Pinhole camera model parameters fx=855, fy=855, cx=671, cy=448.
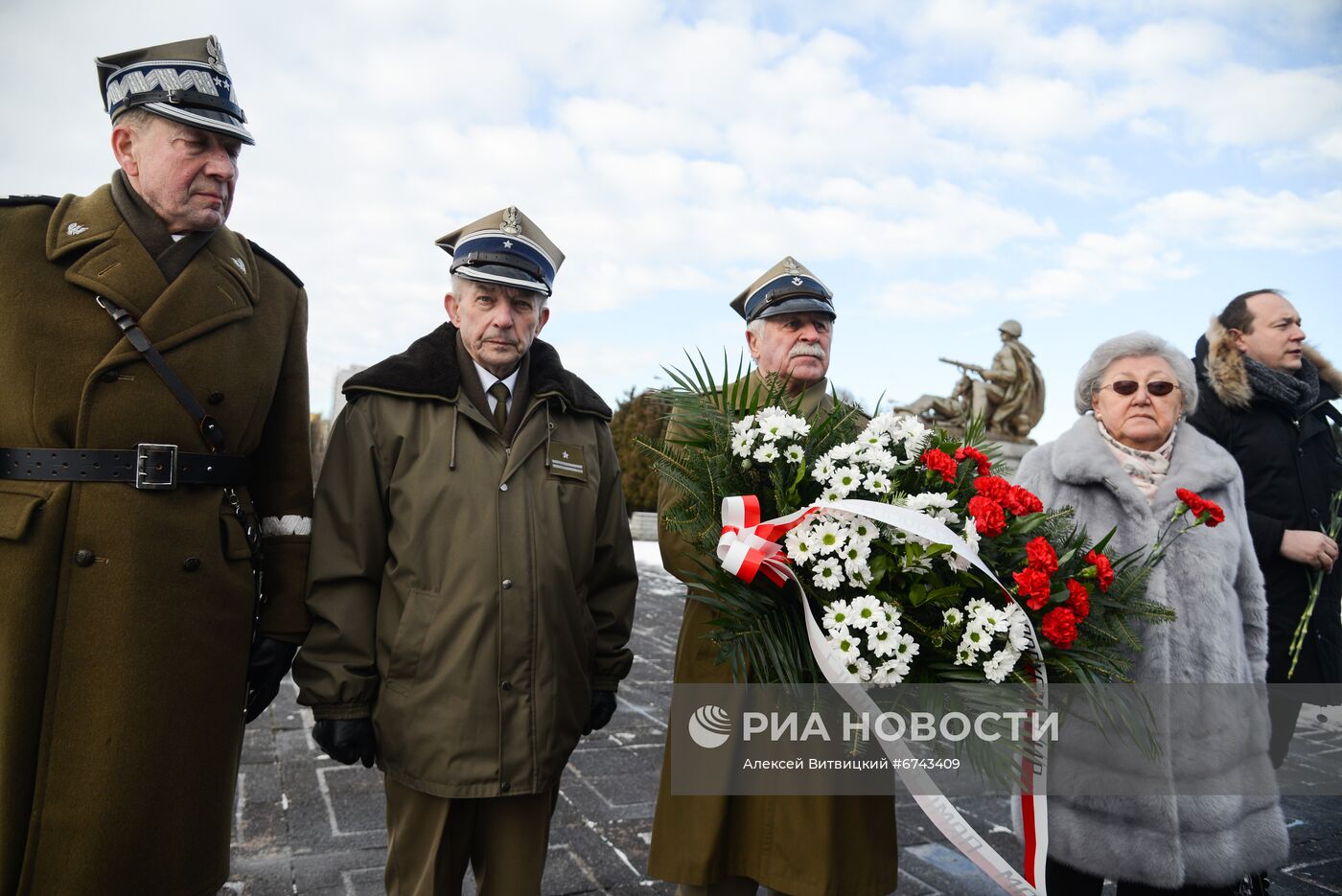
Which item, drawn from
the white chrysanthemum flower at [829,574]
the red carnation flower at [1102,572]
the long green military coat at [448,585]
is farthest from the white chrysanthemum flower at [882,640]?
the long green military coat at [448,585]

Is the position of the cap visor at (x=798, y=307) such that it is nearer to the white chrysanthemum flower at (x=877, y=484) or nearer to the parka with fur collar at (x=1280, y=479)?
the white chrysanthemum flower at (x=877, y=484)

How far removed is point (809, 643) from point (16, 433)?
1.83 meters

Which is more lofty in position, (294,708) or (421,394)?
(421,394)

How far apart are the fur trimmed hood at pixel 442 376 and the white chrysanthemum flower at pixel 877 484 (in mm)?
923

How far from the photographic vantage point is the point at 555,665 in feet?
7.42

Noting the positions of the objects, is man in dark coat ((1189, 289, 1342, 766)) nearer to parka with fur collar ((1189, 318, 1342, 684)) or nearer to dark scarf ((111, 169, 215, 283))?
parka with fur collar ((1189, 318, 1342, 684))

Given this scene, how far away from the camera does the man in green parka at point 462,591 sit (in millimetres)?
2154

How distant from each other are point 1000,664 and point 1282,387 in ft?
8.26

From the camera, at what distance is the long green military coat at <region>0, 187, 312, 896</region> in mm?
1798

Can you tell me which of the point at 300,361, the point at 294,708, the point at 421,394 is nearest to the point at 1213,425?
the point at 421,394

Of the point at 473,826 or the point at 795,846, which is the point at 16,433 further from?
the point at 795,846

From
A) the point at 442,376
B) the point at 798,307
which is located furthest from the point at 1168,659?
the point at 442,376

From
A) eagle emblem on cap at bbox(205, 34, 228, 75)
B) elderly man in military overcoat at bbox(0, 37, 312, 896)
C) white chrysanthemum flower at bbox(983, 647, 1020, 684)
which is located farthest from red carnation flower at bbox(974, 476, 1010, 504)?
eagle emblem on cap at bbox(205, 34, 228, 75)

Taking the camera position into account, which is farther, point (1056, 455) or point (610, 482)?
point (1056, 455)
